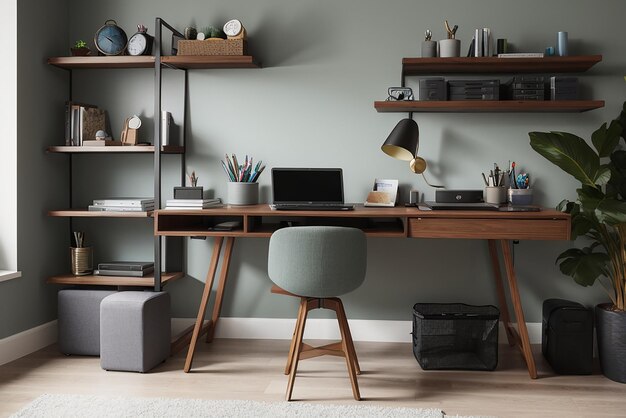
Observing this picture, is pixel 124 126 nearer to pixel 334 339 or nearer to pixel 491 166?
pixel 334 339

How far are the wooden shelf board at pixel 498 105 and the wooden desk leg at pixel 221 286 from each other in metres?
1.16

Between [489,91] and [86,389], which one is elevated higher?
[489,91]

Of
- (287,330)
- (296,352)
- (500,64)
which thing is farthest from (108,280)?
(500,64)

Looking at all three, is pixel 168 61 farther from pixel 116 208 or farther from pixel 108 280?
pixel 108 280

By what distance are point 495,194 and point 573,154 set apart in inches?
22.2

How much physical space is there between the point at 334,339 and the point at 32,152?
2.09 metres

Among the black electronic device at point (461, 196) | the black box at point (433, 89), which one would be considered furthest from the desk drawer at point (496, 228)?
the black box at point (433, 89)

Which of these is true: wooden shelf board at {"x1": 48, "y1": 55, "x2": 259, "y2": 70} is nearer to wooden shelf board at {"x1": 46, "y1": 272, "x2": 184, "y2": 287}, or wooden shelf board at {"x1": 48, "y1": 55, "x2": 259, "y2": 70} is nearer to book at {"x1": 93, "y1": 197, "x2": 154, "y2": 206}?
book at {"x1": 93, "y1": 197, "x2": 154, "y2": 206}

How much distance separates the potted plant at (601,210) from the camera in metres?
3.18

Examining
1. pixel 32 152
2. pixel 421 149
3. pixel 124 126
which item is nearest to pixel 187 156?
pixel 124 126

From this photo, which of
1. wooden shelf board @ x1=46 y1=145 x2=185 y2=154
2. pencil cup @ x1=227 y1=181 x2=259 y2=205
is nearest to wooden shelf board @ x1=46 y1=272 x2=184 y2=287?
pencil cup @ x1=227 y1=181 x2=259 y2=205

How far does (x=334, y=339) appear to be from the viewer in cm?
390

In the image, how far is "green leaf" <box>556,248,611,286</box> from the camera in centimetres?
332

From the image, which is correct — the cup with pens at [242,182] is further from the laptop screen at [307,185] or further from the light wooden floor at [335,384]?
the light wooden floor at [335,384]
